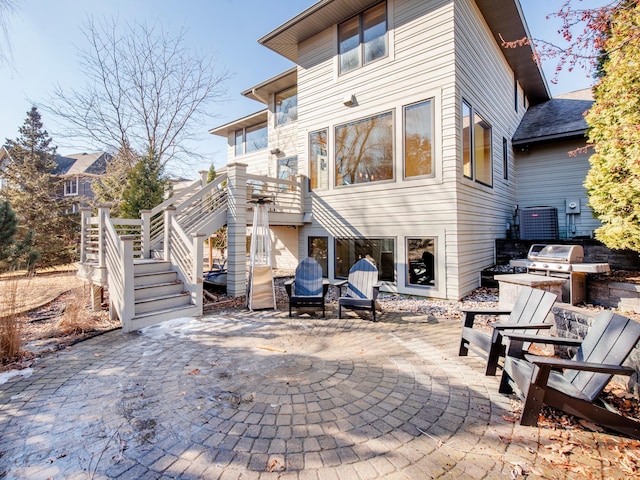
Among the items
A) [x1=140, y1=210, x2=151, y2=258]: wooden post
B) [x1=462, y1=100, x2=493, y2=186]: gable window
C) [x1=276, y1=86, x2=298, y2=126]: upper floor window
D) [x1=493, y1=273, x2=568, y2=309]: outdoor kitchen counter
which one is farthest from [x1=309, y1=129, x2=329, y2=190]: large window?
[x1=493, y1=273, x2=568, y2=309]: outdoor kitchen counter

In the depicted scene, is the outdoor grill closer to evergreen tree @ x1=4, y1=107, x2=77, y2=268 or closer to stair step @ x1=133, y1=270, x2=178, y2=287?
stair step @ x1=133, y1=270, x2=178, y2=287

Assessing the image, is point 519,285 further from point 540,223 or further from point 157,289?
point 157,289

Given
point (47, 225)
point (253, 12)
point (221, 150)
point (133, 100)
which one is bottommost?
point (47, 225)

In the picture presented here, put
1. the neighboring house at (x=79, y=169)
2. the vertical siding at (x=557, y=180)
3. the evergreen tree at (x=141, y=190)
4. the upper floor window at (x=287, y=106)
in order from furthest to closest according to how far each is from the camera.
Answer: the neighboring house at (x=79, y=169) → the upper floor window at (x=287, y=106) → the vertical siding at (x=557, y=180) → the evergreen tree at (x=141, y=190)

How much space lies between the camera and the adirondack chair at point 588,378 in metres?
2.24

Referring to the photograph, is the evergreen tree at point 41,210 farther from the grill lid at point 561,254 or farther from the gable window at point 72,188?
the grill lid at point 561,254

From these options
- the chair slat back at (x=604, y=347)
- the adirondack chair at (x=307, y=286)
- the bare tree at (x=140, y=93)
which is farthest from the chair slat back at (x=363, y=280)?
the bare tree at (x=140, y=93)

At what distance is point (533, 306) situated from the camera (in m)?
3.38

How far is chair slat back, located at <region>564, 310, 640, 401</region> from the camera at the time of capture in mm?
2301

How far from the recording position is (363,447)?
7.18 feet

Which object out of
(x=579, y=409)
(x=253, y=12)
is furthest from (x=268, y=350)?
(x=253, y=12)

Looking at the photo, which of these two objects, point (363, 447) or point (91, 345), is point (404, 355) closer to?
point (363, 447)

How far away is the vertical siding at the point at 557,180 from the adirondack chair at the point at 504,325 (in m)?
8.19

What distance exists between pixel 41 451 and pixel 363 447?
2.31 m
